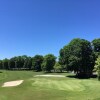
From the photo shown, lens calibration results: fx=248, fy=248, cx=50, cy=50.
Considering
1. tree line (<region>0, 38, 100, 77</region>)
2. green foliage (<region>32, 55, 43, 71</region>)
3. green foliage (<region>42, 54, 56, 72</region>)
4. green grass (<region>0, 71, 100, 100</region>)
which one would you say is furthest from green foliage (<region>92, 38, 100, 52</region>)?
green foliage (<region>32, 55, 43, 71</region>)

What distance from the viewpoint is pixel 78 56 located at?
71.9m

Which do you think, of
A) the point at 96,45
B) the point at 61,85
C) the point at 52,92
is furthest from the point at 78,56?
the point at 52,92

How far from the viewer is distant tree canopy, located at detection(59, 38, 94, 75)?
71.4 metres

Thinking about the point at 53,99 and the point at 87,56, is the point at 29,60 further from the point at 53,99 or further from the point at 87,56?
the point at 53,99

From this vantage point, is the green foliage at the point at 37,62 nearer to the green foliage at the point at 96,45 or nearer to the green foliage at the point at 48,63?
the green foliage at the point at 48,63

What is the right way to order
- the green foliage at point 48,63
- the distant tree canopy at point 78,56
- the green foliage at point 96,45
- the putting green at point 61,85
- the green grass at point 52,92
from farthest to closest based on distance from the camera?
the green foliage at point 48,63 → the green foliage at point 96,45 → the distant tree canopy at point 78,56 → the putting green at point 61,85 → the green grass at point 52,92

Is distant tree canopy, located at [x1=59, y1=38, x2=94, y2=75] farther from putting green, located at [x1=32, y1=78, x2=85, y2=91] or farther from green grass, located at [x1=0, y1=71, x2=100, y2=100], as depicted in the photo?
green grass, located at [x1=0, y1=71, x2=100, y2=100]

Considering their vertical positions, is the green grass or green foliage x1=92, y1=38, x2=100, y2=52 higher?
green foliage x1=92, y1=38, x2=100, y2=52

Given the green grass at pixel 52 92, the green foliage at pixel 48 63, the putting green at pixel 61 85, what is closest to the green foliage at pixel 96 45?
the putting green at pixel 61 85

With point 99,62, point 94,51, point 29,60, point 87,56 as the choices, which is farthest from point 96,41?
point 29,60

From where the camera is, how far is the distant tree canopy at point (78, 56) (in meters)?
71.4

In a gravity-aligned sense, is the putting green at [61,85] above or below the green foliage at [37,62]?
below

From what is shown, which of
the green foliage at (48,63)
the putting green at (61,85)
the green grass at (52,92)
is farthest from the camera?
the green foliage at (48,63)

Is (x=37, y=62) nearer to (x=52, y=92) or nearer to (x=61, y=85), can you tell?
(x=61, y=85)
